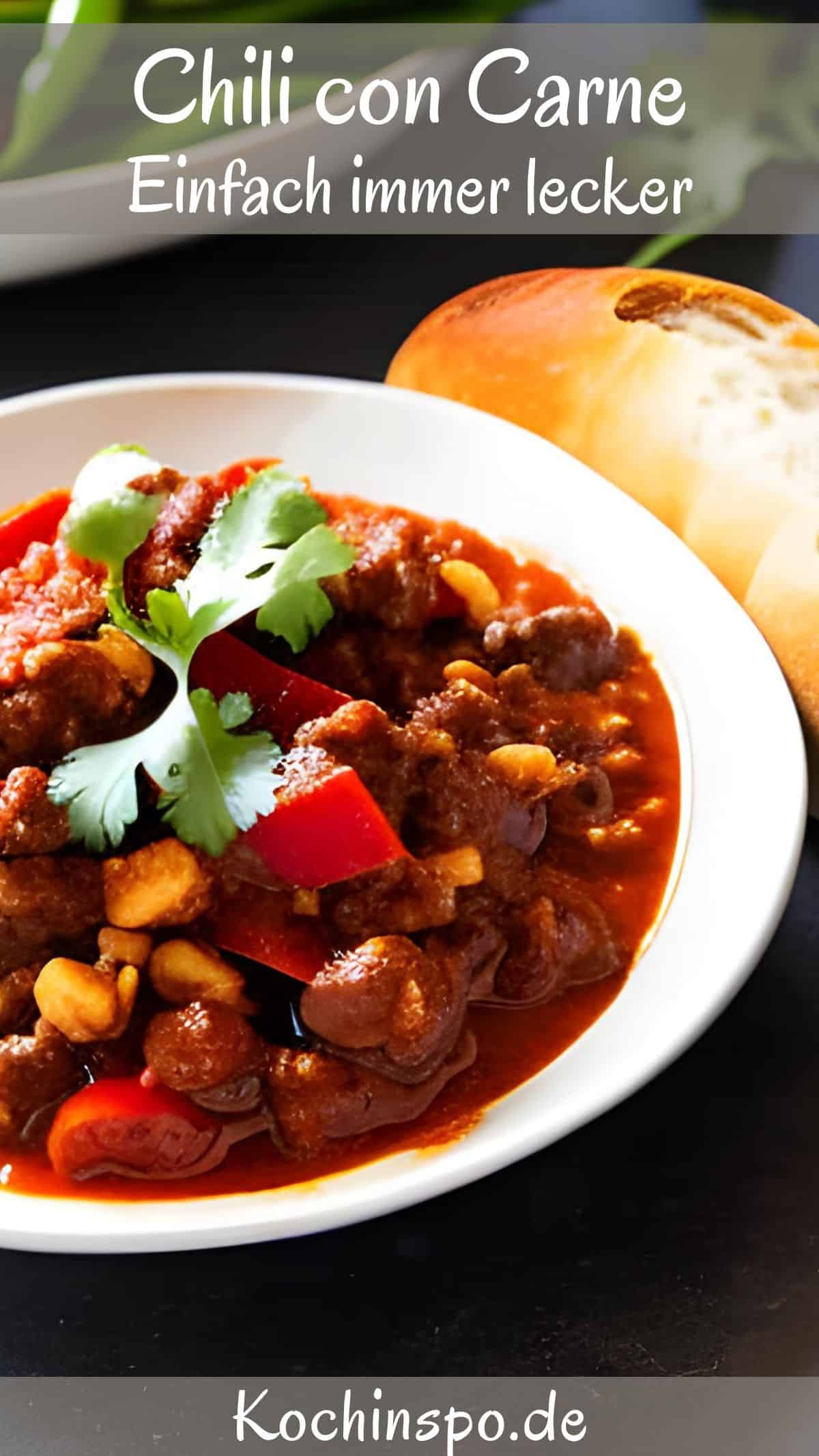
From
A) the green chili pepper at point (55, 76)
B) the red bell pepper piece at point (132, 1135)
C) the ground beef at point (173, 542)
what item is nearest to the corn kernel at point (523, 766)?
the ground beef at point (173, 542)

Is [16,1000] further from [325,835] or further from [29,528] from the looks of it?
[29,528]

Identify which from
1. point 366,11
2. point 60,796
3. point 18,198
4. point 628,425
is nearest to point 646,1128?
point 60,796

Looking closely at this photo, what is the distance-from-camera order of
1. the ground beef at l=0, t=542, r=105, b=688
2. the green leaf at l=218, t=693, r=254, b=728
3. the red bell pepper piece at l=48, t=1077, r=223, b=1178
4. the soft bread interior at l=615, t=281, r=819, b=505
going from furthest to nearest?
the soft bread interior at l=615, t=281, r=819, b=505 < the ground beef at l=0, t=542, r=105, b=688 < the green leaf at l=218, t=693, r=254, b=728 < the red bell pepper piece at l=48, t=1077, r=223, b=1178

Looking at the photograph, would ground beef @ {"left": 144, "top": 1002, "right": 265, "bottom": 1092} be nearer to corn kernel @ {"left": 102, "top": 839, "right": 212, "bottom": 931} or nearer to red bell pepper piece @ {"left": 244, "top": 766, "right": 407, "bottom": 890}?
corn kernel @ {"left": 102, "top": 839, "right": 212, "bottom": 931}

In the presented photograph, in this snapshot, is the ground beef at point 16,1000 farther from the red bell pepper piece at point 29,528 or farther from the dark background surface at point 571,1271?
the red bell pepper piece at point 29,528

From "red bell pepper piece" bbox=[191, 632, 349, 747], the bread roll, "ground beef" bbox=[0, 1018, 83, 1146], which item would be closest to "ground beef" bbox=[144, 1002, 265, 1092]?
"ground beef" bbox=[0, 1018, 83, 1146]

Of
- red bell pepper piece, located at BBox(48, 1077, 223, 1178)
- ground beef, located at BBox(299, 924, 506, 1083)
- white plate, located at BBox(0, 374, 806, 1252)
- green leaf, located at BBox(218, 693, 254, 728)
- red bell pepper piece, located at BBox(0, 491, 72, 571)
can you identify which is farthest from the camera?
red bell pepper piece, located at BBox(0, 491, 72, 571)
